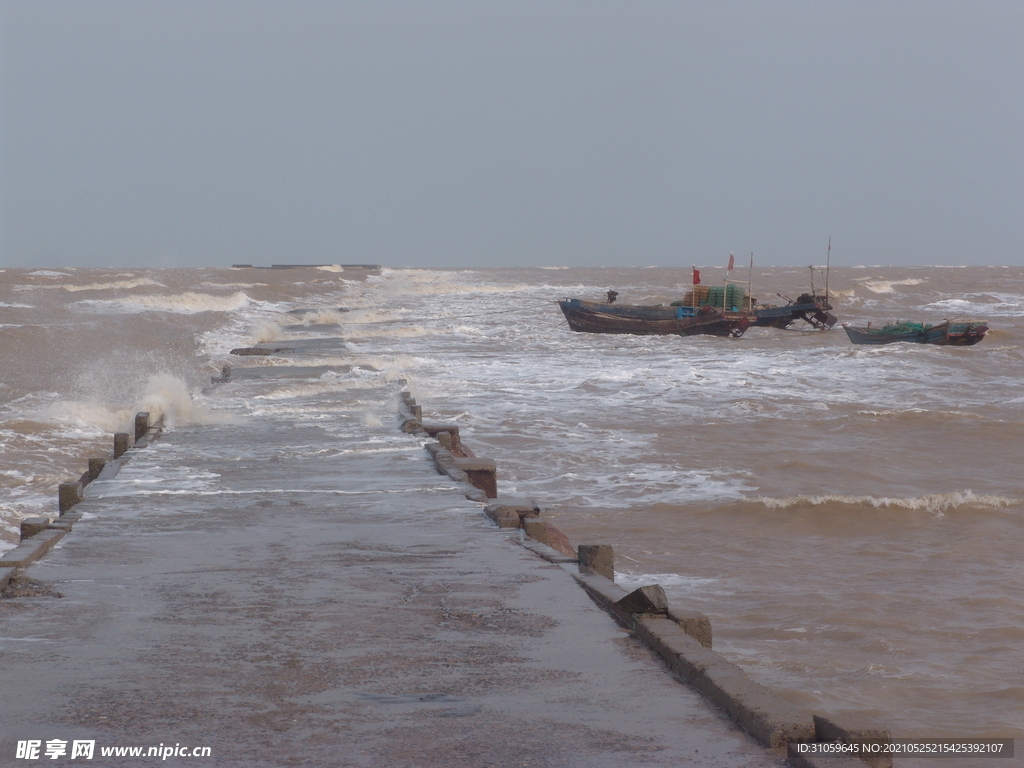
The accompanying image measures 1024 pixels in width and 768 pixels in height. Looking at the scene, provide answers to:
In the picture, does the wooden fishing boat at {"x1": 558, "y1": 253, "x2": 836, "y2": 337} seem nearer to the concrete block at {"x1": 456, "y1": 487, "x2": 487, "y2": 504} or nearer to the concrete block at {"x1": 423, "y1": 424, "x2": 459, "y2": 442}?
the concrete block at {"x1": 423, "y1": 424, "x2": 459, "y2": 442}

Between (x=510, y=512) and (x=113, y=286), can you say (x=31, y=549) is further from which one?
(x=113, y=286)

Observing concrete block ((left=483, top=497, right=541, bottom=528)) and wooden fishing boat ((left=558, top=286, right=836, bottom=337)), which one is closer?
concrete block ((left=483, top=497, right=541, bottom=528))

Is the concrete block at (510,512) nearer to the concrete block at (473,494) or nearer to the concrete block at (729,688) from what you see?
the concrete block at (473,494)

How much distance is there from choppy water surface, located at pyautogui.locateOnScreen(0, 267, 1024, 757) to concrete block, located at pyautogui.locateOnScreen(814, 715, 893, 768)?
133 inches

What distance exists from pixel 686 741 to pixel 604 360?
31026 millimetres

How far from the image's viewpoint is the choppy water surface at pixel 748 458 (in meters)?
8.82

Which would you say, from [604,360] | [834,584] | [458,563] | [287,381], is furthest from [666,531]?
[604,360]

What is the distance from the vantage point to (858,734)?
398cm

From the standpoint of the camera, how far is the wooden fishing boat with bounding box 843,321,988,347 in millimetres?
40906

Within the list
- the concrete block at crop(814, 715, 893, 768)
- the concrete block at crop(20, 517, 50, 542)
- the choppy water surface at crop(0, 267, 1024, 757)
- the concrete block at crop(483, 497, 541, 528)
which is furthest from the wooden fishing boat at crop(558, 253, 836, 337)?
the concrete block at crop(814, 715, 893, 768)

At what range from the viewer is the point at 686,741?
419cm

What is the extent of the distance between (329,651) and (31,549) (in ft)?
9.29

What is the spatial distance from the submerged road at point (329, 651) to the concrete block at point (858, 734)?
9.5 inches

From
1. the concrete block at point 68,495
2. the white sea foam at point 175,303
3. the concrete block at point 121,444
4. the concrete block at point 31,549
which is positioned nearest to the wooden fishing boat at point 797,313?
the white sea foam at point 175,303
